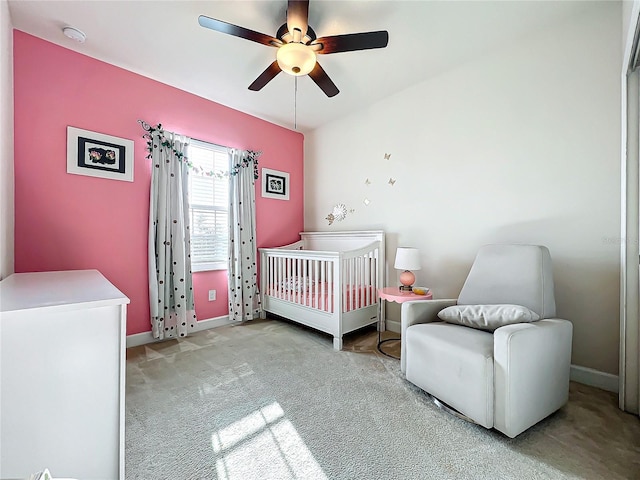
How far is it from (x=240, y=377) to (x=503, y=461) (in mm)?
1576

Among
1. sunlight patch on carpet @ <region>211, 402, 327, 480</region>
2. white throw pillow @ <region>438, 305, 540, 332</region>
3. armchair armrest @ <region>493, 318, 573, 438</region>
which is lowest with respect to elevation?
sunlight patch on carpet @ <region>211, 402, 327, 480</region>

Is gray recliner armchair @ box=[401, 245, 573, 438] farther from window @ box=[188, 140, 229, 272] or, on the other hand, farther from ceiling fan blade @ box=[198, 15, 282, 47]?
window @ box=[188, 140, 229, 272]

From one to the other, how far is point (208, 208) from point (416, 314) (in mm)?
2435

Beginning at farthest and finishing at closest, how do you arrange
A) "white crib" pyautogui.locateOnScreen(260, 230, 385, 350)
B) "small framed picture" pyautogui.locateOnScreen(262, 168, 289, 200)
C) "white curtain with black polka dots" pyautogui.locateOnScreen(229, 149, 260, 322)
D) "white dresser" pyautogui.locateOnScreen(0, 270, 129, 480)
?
"small framed picture" pyautogui.locateOnScreen(262, 168, 289, 200), "white curtain with black polka dots" pyautogui.locateOnScreen(229, 149, 260, 322), "white crib" pyautogui.locateOnScreen(260, 230, 385, 350), "white dresser" pyautogui.locateOnScreen(0, 270, 129, 480)

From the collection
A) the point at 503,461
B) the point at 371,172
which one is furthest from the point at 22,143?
the point at 503,461

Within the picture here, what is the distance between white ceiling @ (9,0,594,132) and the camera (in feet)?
5.97

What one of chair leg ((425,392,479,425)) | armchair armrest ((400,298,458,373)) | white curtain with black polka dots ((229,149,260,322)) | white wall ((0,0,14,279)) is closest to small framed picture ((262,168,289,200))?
white curtain with black polka dots ((229,149,260,322))

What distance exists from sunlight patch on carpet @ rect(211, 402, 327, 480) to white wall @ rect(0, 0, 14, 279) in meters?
1.62

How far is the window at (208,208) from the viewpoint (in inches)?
116

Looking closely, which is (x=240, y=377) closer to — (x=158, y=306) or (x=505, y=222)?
(x=158, y=306)

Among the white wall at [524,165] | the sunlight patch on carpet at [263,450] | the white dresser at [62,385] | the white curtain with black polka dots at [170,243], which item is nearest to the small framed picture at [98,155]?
the white curtain with black polka dots at [170,243]

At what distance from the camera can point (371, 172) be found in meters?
3.21

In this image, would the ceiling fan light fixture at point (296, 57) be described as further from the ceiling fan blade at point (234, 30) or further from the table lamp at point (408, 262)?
the table lamp at point (408, 262)

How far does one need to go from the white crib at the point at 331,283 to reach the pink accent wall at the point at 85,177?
2.40ft
